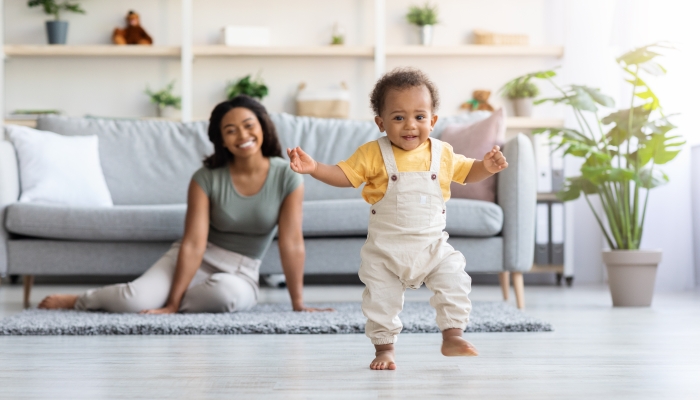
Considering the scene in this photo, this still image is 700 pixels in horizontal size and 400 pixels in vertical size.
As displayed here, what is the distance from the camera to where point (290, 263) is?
7.97 ft

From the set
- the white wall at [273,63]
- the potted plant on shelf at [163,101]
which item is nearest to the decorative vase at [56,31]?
the white wall at [273,63]

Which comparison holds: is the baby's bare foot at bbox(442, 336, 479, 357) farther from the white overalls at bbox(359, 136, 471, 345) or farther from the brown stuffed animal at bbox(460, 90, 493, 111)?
the brown stuffed animal at bbox(460, 90, 493, 111)

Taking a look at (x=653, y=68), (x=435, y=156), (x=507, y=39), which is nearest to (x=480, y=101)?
(x=507, y=39)

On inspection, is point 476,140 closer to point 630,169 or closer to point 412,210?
point 630,169

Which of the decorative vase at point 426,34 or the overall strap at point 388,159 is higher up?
the decorative vase at point 426,34

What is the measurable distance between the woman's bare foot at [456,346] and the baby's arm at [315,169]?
362 mm

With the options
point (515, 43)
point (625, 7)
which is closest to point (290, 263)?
point (625, 7)

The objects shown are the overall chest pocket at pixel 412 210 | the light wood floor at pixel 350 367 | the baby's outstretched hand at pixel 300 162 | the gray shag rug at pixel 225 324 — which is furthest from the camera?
the gray shag rug at pixel 225 324

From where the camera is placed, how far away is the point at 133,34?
4695mm

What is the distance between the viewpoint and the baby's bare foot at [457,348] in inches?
56.0

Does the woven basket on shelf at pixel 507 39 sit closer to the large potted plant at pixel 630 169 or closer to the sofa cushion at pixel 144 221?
the large potted plant at pixel 630 169

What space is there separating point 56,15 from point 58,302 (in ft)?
8.87

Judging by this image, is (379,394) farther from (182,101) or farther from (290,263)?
(182,101)

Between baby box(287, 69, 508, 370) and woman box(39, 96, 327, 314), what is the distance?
0.94 meters
